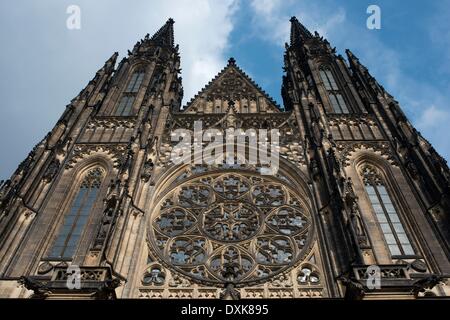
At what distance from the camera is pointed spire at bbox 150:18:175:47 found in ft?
101

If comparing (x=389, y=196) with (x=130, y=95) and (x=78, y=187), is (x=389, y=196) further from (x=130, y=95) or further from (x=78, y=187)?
(x=130, y=95)

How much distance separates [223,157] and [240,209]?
3245 mm

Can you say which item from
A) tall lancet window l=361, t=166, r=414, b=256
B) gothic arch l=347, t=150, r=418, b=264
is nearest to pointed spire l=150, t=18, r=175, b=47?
gothic arch l=347, t=150, r=418, b=264

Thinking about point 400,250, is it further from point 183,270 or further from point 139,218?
point 139,218

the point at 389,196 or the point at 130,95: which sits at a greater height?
the point at 130,95

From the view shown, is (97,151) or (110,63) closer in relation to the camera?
(97,151)

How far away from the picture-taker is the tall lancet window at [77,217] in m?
14.8

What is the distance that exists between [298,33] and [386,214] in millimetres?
18635

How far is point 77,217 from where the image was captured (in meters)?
16.1

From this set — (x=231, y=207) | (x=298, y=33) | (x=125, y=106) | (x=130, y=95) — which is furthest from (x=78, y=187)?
(x=298, y=33)

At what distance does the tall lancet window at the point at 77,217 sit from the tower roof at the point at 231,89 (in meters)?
6.59

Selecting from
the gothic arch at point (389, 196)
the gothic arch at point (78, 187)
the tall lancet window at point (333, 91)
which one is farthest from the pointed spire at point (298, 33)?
the gothic arch at point (78, 187)

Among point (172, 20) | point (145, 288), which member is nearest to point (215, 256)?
point (145, 288)

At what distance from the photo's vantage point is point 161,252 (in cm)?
1459
